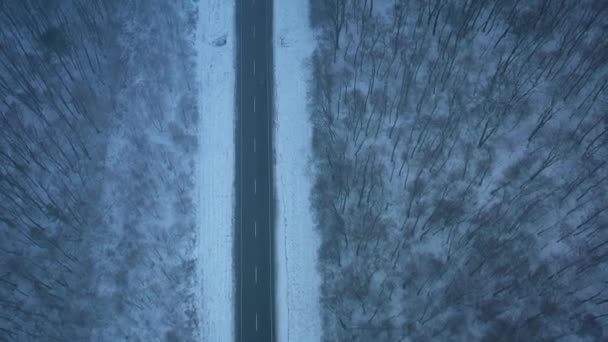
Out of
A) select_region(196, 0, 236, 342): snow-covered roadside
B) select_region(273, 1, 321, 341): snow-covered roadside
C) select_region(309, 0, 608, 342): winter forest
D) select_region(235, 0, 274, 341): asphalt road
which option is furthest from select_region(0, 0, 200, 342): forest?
select_region(309, 0, 608, 342): winter forest

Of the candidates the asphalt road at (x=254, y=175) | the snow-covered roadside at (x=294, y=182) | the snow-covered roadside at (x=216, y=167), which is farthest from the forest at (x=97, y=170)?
the snow-covered roadside at (x=294, y=182)

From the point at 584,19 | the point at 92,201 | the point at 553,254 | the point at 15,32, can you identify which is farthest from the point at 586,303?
the point at 15,32

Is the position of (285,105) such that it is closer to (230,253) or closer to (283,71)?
(283,71)

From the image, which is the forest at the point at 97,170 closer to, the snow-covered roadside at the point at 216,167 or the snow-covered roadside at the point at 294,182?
the snow-covered roadside at the point at 216,167

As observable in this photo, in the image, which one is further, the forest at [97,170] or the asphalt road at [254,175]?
the asphalt road at [254,175]

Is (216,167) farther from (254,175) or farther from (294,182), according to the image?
(294,182)

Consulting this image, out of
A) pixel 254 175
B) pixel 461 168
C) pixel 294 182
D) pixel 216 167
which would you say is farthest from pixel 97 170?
pixel 461 168
